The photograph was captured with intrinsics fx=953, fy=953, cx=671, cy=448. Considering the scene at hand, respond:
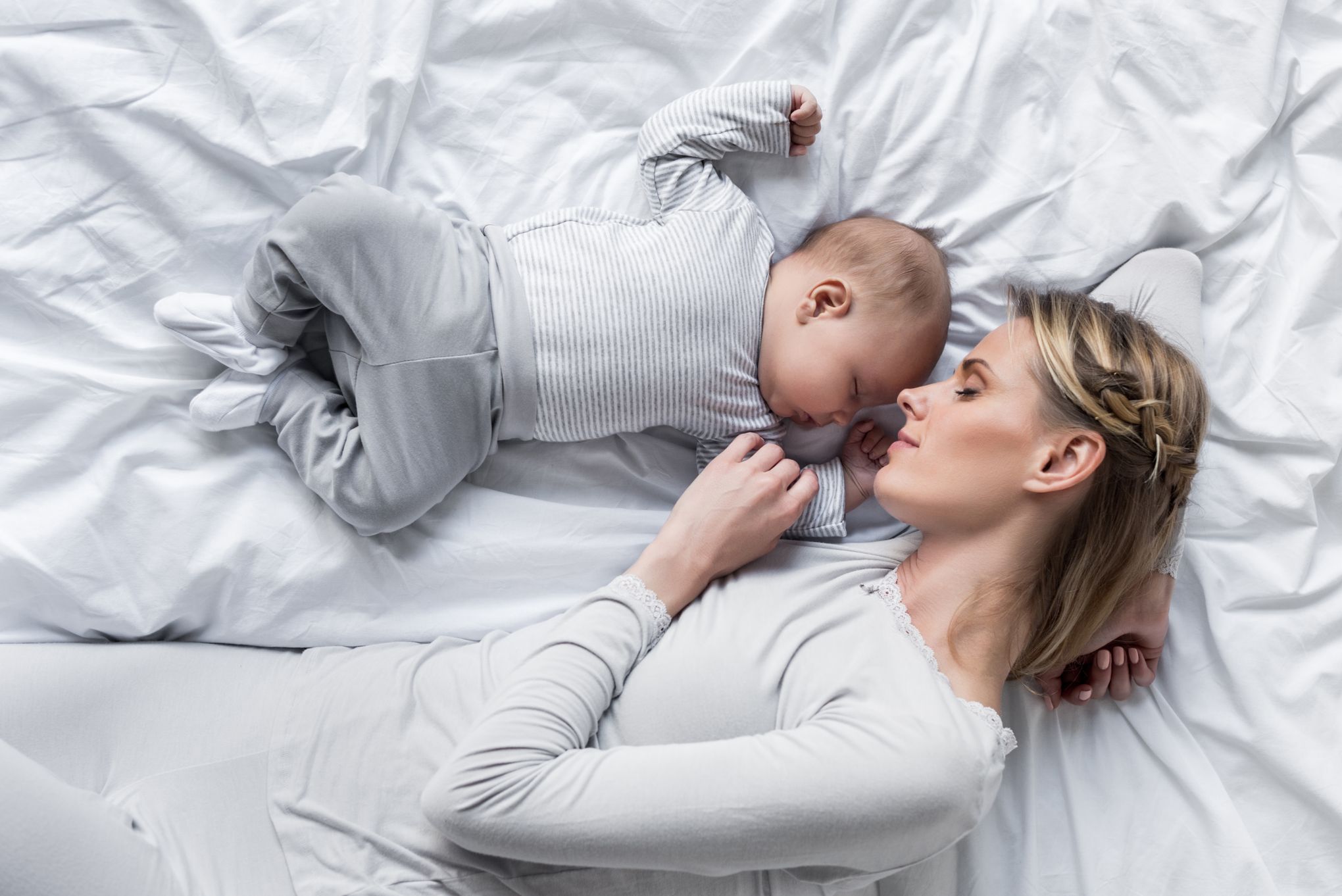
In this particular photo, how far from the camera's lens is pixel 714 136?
1.61 metres

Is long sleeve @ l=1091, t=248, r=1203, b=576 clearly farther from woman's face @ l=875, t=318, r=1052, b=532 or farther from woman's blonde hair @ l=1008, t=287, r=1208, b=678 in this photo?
woman's face @ l=875, t=318, r=1052, b=532

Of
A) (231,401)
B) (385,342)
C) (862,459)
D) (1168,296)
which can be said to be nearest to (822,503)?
(862,459)

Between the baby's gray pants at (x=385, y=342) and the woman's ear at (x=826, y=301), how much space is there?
46 centimetres

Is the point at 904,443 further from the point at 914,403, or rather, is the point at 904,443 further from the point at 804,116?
the point at 804,116

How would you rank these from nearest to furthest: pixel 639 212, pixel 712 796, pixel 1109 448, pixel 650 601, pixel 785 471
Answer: pixel 712 796, pixel 1109 448, pixel 650 601, pixel 785 471, pixel 639 212

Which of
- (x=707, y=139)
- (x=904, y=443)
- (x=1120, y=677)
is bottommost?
(x=1120, y=677)

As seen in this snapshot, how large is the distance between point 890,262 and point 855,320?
0.11 meters

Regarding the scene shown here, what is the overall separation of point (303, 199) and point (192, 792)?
897mm

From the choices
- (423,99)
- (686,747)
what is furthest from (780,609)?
(423,99)

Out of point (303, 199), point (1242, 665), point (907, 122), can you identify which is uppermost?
point (907, 122)

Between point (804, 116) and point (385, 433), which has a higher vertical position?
point (804, 116)

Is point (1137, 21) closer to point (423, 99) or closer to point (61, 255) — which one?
point (423, 99)

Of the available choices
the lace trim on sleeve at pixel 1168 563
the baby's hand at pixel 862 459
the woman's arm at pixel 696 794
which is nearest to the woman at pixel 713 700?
the woman's arm at pixel 696 794

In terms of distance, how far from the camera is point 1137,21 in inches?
65.1
